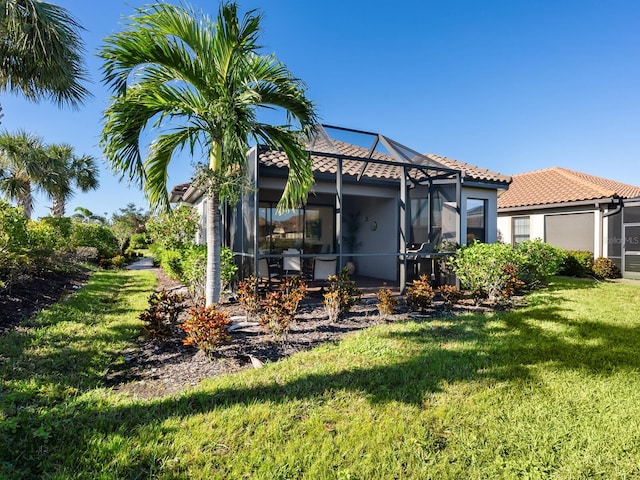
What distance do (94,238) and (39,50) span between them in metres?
13.6

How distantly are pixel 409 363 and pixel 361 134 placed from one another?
24.5 feet

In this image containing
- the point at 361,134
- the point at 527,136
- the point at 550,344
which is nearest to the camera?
the point at 550,344

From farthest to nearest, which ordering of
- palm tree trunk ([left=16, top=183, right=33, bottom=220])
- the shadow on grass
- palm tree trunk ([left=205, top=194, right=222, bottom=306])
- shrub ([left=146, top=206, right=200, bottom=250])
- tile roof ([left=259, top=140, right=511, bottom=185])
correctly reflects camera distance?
palm tree trunk ([left=16, top=183, right=33, bottom=220])
shrub ([left=146, top=206, right=200, bottom=250])
tile roof ([left=259, top=140, right=511, bottom=185])
palm tree trunk ([left=205, top=194, right=222, bottom=306])
the shadow on grass

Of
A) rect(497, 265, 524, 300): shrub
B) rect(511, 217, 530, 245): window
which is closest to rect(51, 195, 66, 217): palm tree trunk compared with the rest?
rect(497, 265, 524, 300): shrub

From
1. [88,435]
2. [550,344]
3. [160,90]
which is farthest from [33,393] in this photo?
[550,344]

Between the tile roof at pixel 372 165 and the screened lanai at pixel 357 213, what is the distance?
4 centimetres

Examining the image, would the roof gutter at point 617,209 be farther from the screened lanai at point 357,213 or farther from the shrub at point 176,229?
the shrub at point 176,229

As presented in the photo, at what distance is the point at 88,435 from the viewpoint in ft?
8.66

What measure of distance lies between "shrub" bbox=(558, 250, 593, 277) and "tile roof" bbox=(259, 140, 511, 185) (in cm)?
442

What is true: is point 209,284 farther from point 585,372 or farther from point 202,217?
point 202,217

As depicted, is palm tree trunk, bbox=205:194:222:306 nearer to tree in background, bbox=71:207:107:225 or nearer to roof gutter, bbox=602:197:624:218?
roof gutter, bbox=602:197:624:218

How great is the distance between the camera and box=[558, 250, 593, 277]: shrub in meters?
12.8

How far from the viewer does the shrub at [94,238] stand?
53.2 ft

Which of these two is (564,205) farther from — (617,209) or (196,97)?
(196,97)
